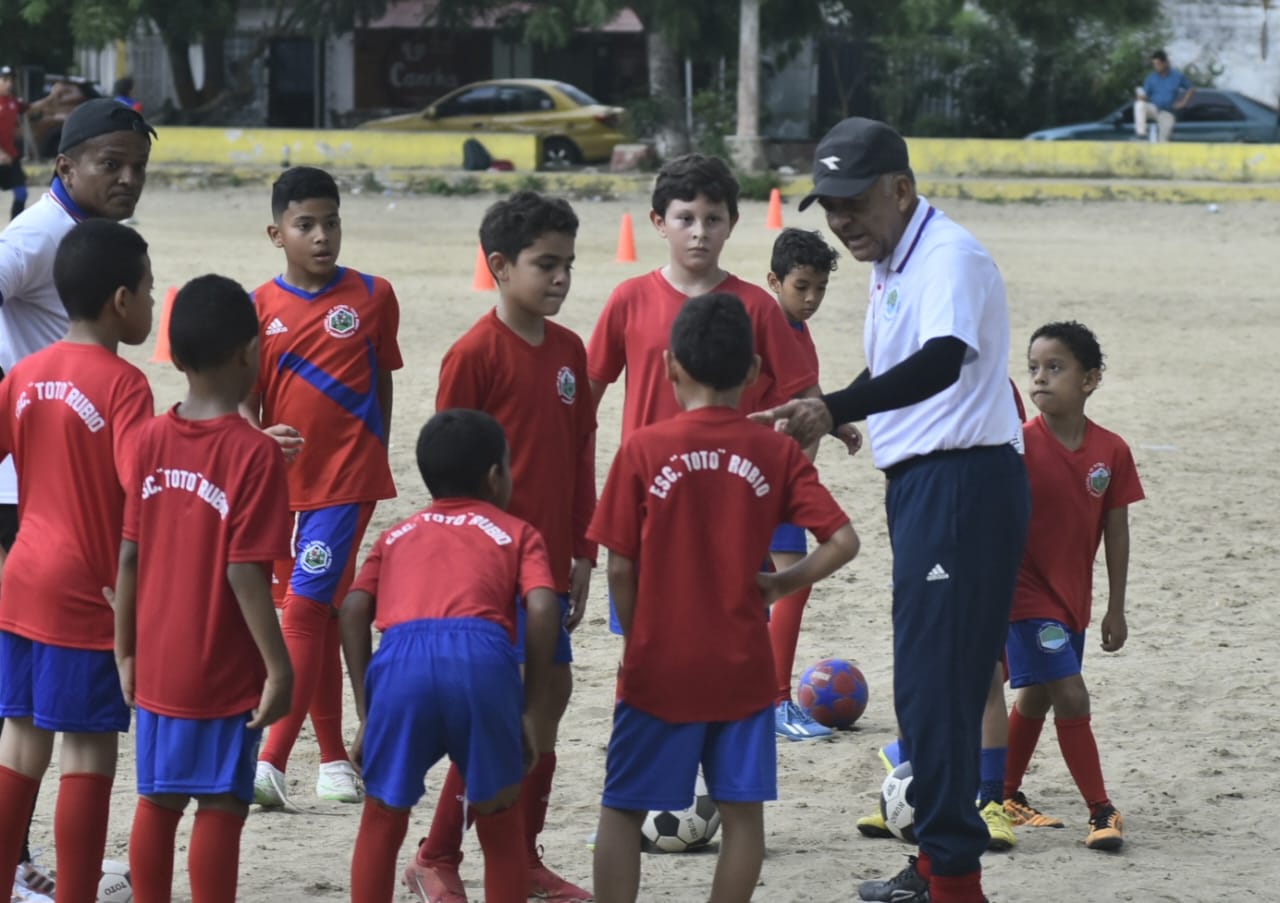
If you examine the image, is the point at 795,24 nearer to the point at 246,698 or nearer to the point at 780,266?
the point at 780,266

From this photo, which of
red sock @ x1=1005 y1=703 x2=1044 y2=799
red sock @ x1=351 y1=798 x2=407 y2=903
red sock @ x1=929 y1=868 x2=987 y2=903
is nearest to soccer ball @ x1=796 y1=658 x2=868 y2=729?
red sock @ x1=1005 y1=703 x2=1044 y2=799

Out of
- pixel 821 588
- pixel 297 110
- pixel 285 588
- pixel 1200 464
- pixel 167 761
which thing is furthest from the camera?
pixel 297 110

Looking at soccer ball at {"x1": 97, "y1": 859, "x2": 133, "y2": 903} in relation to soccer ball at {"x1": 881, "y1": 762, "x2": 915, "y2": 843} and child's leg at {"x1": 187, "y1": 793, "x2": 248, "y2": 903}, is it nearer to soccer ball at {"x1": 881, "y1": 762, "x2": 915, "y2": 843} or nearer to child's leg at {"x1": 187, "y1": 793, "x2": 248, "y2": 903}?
child's leg at {"x1": 187, "y1": 793, "x2": 248, "y2": 903}

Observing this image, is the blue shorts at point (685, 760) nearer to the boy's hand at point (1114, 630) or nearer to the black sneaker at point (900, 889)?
the black sneaker at point (900, 889)

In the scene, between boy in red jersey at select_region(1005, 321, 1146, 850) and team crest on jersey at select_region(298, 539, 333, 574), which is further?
team crest on jersey at select_region(298, 539, 333, 574)

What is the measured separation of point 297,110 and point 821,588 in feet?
114

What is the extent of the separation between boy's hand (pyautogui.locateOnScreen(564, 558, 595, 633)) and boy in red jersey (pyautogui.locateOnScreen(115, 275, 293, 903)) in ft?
→ 3.40

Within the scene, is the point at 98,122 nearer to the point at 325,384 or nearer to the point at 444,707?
the point at 325,384

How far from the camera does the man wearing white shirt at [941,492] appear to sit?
4.68m

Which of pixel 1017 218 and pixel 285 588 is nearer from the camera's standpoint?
pixel 285 588

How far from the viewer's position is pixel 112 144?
16.6ft

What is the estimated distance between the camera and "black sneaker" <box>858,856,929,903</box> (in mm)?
5031

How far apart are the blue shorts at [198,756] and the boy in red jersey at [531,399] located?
0.77 meters

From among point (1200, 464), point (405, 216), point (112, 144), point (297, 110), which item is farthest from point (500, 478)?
point (297, 110)
